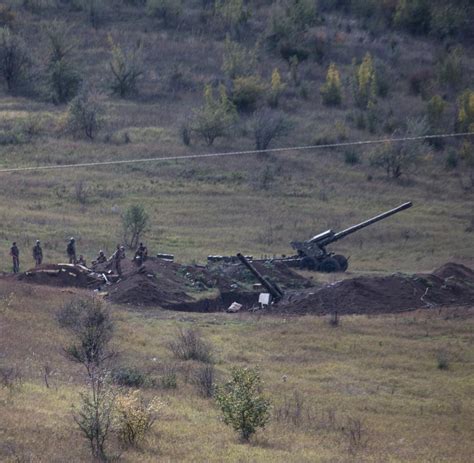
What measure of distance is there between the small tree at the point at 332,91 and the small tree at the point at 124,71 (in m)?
11.8

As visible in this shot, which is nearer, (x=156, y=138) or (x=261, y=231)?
(x=261, y=231)

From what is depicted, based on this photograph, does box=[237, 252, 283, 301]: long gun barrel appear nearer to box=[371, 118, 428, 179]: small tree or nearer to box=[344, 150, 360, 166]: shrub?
box=[371, 118, 428, 179]: small tree

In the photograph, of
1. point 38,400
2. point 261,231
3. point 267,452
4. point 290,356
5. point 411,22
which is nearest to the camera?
point 267,452

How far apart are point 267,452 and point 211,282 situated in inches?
752

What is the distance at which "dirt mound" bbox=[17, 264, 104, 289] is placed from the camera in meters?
32.2

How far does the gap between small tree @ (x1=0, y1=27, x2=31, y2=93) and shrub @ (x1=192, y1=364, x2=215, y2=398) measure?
4864 centimetres

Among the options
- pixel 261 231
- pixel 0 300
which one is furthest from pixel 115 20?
pixel 0 300

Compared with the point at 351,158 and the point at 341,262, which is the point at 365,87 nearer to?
the point at 351,158

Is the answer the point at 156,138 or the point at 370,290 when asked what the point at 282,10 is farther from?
the point at 370,290

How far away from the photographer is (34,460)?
1270 cm

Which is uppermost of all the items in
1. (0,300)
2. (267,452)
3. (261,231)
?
(267,452)

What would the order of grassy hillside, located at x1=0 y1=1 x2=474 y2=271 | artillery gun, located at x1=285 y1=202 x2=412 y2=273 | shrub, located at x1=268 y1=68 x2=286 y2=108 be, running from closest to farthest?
1. artillery gun, located at x1=285 y1=202 x2=412 y2=273
2. grassy hillside, located at x1=0 y1=1 x2=474 y2=271
3. shrub, located at x1=268 y1=68 x2=286 y2=108

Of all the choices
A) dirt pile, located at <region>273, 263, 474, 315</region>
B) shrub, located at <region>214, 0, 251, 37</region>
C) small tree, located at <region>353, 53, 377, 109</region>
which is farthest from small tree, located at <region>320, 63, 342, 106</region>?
dirt pile, located at <region>273, 263, 474, 315</region>

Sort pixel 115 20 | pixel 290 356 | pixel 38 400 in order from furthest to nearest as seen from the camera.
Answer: pixel 115 20
pixel 290 356
pixel 38 400
